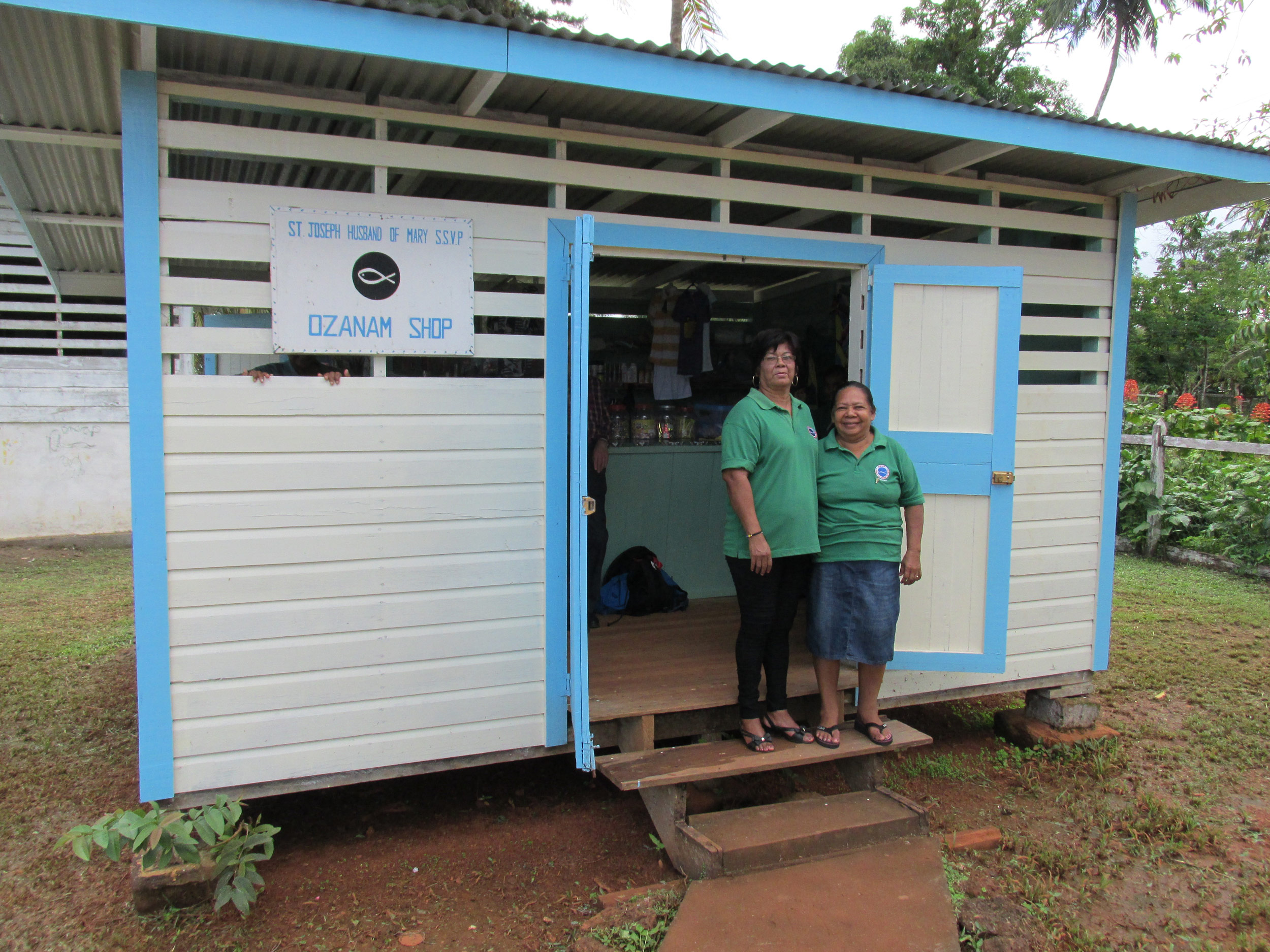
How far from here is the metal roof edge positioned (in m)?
2.77

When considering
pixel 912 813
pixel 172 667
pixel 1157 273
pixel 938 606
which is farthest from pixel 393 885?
pixel 1157 273

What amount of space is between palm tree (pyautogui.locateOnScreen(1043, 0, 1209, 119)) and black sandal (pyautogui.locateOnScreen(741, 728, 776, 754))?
20188 mm

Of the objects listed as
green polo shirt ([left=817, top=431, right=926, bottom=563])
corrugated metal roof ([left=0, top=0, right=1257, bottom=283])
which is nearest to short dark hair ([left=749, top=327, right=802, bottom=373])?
green polo shirt ([left=817, top=431, right=926, bottom=563])

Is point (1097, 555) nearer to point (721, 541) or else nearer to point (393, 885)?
point (721, 541)

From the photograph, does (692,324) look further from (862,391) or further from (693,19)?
(693,19)

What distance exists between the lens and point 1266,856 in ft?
12.3

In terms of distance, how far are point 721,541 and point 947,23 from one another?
60.7 ft

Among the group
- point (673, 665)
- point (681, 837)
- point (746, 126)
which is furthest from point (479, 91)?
point (681, 837)

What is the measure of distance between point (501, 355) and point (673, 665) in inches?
74.3

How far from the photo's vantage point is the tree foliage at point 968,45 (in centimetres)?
1938

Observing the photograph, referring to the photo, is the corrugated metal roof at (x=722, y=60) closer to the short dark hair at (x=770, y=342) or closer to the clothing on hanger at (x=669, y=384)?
the short dark hair at (x=770, y=342)

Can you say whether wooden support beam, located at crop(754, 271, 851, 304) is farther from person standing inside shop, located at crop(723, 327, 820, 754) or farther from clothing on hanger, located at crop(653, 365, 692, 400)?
person standing inside shop, located at crop(723, 327, 820, 754)

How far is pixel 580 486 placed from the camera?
3330 millimetres

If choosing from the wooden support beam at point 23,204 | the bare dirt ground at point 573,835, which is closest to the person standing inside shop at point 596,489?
the bare dirt ground at point 573,835
